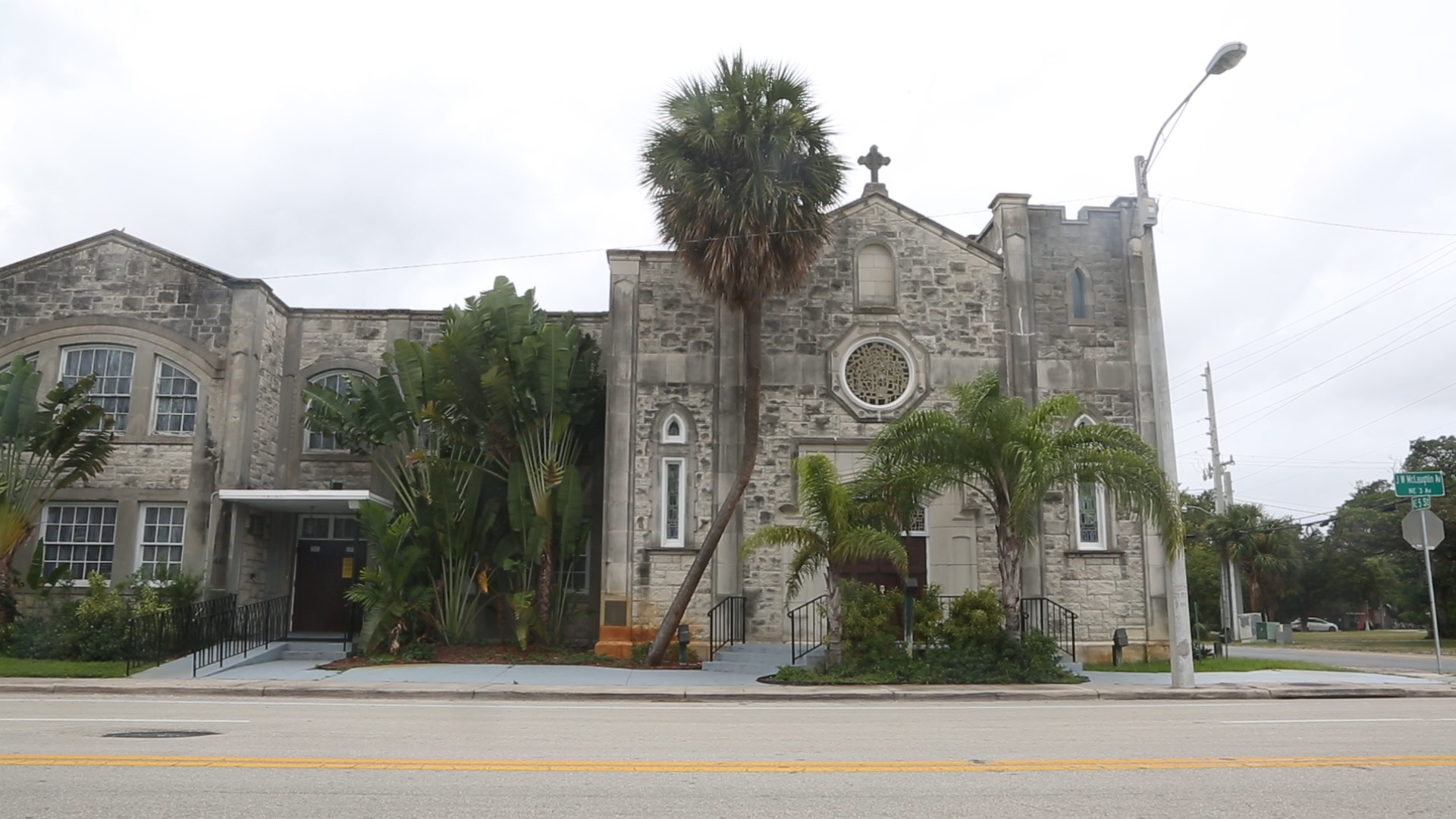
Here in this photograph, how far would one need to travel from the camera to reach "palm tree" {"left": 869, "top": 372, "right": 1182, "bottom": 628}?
52.6 ft

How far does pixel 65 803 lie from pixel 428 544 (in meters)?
13.4

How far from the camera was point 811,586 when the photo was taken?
19812mm

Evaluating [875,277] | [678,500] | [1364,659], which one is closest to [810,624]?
[678,500]

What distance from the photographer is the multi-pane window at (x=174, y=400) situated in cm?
2075

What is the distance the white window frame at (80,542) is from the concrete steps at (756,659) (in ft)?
36.8

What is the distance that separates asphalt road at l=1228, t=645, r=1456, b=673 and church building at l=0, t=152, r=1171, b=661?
6373mm

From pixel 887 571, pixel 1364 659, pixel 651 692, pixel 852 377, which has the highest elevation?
pixel 852 377

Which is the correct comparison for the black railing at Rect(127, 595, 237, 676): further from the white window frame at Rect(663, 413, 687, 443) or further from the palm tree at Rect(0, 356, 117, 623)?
the white window frame at Rect(663, 413, 687, 443)

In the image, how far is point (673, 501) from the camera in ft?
65.3

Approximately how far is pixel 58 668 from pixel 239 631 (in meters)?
3.32

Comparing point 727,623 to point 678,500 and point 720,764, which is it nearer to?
point 678,500

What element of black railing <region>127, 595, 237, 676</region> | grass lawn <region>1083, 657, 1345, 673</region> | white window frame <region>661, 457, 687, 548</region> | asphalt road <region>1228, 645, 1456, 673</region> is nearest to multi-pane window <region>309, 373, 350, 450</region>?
black railing <region>127, 595, 237, 676</region>

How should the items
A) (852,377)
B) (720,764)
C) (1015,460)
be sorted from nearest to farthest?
(720,764) → (1015,460) → (852,377)

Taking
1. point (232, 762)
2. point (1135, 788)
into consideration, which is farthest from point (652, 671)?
point (1135, 788)
